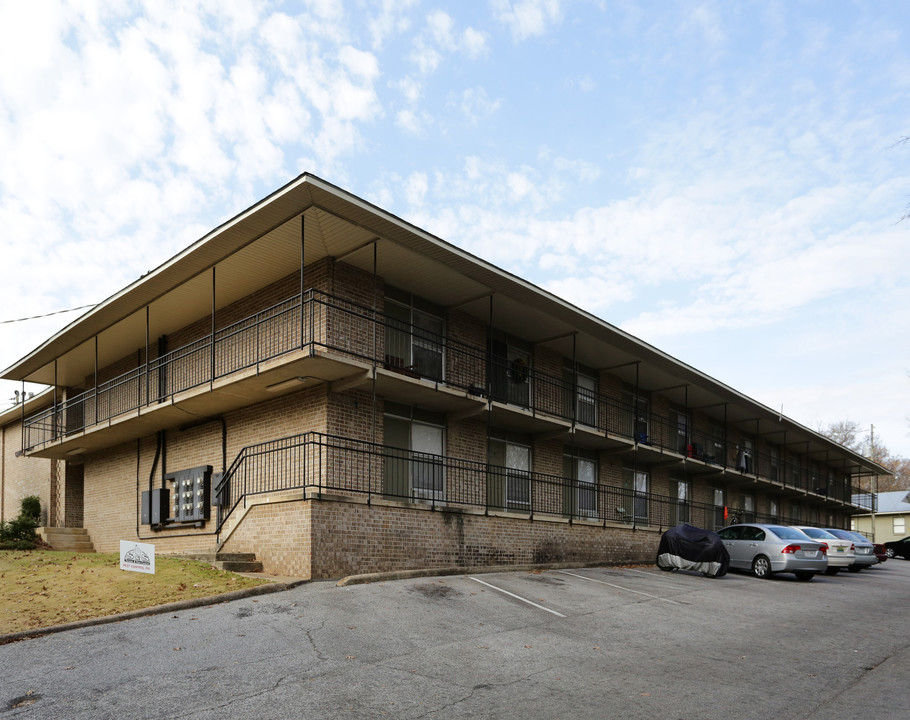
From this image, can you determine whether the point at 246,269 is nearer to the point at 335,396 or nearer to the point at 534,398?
the point at 335,396

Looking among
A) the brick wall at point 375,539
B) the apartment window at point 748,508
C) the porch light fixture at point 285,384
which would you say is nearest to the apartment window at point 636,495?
the brick wall at point 375,539

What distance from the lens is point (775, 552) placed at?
824 inches

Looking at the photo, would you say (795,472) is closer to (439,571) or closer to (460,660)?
(439,571)

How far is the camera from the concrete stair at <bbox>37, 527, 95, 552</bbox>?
2349 cm

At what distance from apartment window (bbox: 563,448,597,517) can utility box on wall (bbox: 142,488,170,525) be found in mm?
10792

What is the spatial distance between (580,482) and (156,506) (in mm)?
11472

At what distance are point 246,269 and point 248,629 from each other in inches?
364

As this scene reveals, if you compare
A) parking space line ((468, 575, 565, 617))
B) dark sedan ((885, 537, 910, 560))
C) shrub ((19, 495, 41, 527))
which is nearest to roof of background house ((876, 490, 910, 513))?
dark sedan ((885, 537, 910, 560))

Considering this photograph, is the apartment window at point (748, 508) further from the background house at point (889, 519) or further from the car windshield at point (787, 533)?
the background house at point (889, 519)

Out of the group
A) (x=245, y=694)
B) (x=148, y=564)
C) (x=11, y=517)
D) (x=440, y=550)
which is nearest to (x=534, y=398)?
(x=440, y=550)

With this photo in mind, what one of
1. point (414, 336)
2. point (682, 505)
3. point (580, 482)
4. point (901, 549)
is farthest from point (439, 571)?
point (901, 549)

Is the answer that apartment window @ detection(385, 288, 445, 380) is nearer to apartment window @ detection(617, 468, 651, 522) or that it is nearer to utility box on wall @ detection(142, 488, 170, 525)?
utility box on wall @ detection(142, 488, 170, 525)

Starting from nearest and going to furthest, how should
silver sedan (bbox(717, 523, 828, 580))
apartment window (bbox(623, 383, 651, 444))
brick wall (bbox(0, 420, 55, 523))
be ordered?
silver sedan (bbox(717, 523, 828, 580)) → apartment window (bbox(623, 383, 651, 444)) → brick wall (bbox(0, 420, 55, 523))

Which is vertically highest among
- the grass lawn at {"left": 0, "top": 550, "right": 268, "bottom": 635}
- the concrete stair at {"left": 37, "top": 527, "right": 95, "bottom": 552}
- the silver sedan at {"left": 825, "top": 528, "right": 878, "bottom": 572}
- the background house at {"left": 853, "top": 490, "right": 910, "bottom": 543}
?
the grass lawn at {"left": 0, "top": 550, "right": 268, "bottom": 635}
